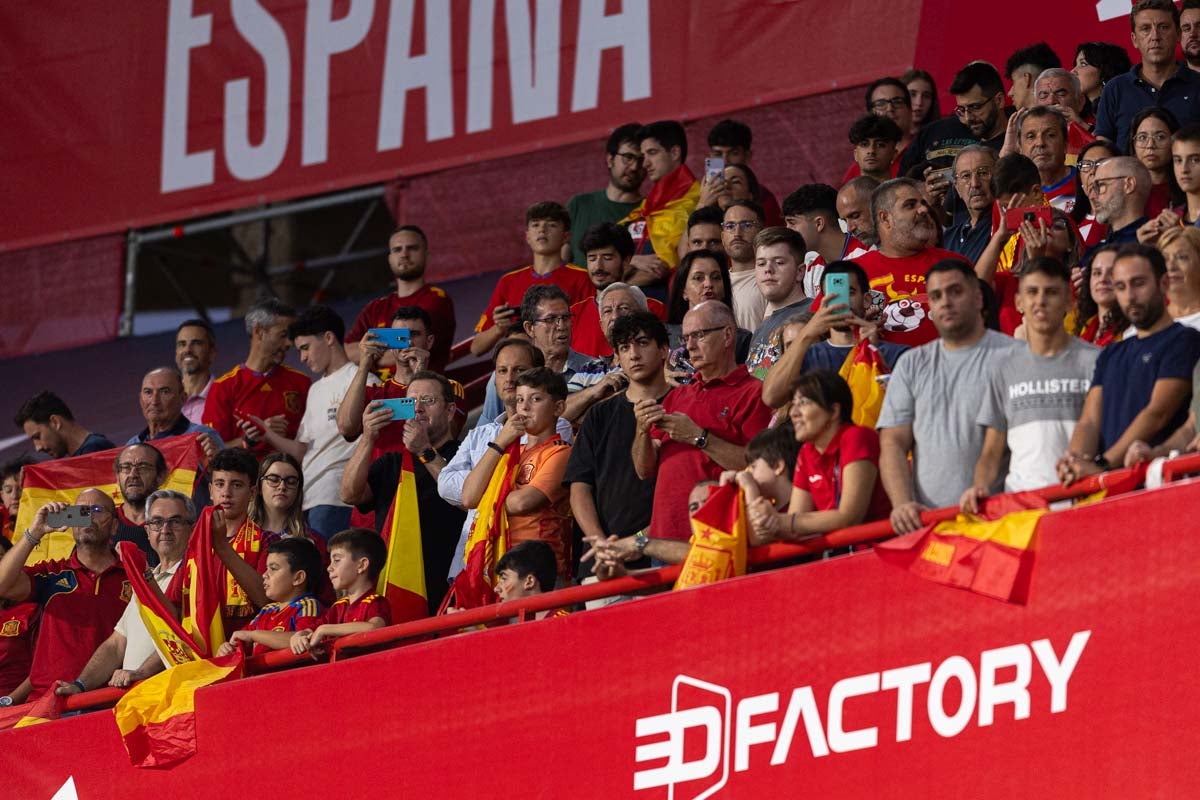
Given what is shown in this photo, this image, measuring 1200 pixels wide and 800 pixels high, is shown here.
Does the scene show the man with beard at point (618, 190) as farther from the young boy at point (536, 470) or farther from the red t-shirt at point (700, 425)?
the red t-shirt at point (700, 425)

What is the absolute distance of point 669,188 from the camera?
439 inches

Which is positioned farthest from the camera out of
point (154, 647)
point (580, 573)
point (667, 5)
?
point (667, 5)

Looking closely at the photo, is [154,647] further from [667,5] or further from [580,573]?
[667,5]

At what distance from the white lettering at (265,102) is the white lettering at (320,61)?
16 cm

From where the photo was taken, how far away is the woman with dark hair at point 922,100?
11.3 m

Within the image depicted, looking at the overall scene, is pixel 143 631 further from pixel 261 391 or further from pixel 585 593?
pixel 585 593

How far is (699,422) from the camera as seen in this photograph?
7824 millimetres

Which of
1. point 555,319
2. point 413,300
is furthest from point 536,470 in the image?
point 413,300

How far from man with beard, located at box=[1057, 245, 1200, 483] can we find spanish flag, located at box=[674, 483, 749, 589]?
3.81ft

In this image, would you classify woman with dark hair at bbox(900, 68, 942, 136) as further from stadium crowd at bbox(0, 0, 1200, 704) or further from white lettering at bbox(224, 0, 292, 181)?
white lettering at bbox(224, 0, 292, 181)

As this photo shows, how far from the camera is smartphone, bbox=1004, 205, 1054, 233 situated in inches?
322

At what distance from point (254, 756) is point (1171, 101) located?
17.1 ft

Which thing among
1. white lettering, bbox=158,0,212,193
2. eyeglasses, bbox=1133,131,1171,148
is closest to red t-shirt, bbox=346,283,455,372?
eyeglasses, bbox=1133,131,1171,148

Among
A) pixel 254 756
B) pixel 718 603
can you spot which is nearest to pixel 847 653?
pixel 718 603
